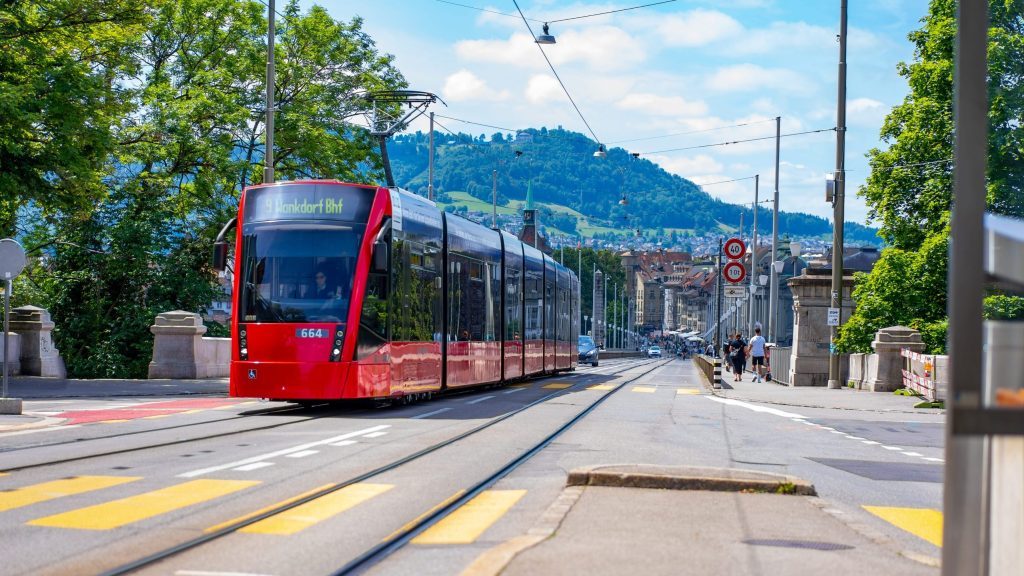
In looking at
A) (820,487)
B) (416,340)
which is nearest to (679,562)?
(820,487)

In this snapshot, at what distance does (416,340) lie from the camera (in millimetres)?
20453

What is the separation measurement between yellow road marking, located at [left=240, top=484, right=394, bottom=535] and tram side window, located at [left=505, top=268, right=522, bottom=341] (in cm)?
1858

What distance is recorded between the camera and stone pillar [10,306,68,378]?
30312mm

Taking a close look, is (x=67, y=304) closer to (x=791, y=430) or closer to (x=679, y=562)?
(x=791, y=430)

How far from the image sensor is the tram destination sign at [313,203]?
18.4 meters

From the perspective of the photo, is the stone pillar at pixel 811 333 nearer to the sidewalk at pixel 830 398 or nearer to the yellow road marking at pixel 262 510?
the sidewalk at pixel 830 398

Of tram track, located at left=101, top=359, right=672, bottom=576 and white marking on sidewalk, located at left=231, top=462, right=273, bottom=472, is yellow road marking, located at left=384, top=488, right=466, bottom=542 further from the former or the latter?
white marking on sidewalk, located at left=231, top=462, right=273, bottom=472

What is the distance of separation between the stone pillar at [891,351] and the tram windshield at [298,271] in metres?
15.8

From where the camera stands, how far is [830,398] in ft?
90.6

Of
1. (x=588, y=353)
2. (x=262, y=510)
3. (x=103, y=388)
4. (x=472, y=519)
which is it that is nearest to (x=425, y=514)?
(x=472, y=519)

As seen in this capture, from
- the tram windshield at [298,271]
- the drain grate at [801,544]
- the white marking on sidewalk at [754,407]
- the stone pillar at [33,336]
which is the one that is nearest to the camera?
the drain grate at [801,544]

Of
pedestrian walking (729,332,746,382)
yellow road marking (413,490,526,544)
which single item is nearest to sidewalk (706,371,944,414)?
pedestrian walking (729,332,746,382)

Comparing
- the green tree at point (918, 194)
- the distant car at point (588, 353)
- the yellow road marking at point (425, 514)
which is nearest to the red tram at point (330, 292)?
the yellow road marking at point (425, 514)

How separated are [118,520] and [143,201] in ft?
109
